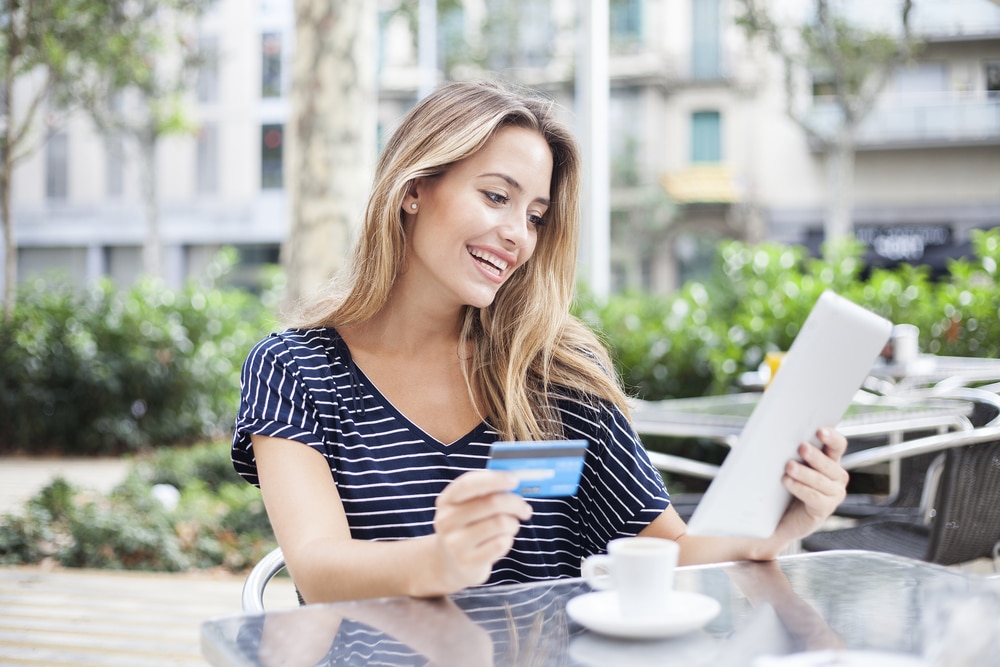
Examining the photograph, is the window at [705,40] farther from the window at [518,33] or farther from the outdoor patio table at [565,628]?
the outdoor patio table at [565,628]

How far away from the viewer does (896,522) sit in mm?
2885

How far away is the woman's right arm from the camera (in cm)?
107

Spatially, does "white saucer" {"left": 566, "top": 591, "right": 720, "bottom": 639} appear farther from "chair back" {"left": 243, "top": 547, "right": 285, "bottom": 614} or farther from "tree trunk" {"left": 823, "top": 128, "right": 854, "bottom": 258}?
"tree trunk" {"left": 823, "top": 128, "right": 854, "bottom": 258}

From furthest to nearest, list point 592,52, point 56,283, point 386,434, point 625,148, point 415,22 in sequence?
point 625,148 < point 415,22 < point 56,283 < point 592,52 < point 386,434

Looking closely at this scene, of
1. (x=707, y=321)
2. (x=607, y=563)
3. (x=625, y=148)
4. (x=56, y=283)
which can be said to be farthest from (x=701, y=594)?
(x=625, y=148)

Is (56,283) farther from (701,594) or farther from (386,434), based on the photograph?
(701,594)

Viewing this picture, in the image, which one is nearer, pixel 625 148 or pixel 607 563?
pixel 607 563

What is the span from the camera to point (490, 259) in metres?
1.67

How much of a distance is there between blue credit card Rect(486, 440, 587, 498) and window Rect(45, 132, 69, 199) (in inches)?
1066

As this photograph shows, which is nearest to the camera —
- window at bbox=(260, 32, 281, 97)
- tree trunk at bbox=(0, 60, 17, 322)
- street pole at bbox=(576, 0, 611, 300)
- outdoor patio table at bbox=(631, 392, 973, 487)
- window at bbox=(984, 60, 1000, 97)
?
outdoor patio table at bbox=(631, 392, 973, 487)

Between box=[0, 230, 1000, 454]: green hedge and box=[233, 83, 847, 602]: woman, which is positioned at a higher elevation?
box=[233, 83, 847, 602]: woman

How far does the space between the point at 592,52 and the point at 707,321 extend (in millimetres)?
1970

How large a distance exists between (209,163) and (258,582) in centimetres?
2540

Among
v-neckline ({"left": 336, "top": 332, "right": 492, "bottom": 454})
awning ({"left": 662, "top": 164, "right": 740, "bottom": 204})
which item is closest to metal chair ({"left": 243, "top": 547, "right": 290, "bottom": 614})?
v-neckline ({"left": 336, "top": 332, "right": 492, "bottom": 454})
